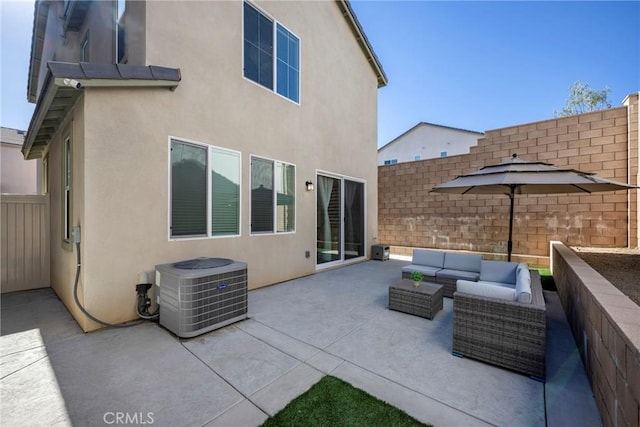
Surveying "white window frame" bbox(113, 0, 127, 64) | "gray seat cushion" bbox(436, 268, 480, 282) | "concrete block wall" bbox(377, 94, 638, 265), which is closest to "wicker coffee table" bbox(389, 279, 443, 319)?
"gray seat cushion" bbox(436, 268, 480, 282)

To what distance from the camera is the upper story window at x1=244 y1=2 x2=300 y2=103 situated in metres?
5.86

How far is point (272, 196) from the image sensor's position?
6.21 meters

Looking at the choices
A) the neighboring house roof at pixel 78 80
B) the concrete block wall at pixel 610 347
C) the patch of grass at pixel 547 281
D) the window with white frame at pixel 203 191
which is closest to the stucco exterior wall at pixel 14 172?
the neighboring house roof at pixel 78 80

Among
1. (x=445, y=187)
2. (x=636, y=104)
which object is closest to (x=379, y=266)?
(x=445, y=187)

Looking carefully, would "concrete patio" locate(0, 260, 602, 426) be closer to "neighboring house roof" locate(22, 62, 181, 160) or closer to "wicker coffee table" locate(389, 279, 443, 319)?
"wicker coffee table" locate(389, 279, 443, 319)

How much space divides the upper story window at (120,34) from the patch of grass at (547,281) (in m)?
9.69

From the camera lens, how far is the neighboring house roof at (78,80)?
333cm

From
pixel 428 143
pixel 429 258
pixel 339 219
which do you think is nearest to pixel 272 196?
pixel 339 219

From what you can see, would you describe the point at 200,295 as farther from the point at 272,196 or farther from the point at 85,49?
the point at 85,49

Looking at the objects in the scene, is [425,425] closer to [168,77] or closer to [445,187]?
[445,187]

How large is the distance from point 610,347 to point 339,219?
6699 mm

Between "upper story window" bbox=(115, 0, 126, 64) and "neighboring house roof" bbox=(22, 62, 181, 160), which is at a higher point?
"upper story window" bbox=(115, 0, 126, 64)

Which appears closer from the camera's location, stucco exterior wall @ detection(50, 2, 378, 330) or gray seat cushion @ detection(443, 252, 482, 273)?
stucco exterior wall @ detection(50, 2, 378, 330)

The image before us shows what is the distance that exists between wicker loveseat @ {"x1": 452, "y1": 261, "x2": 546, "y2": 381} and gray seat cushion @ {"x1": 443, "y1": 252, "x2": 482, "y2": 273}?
254 cm
